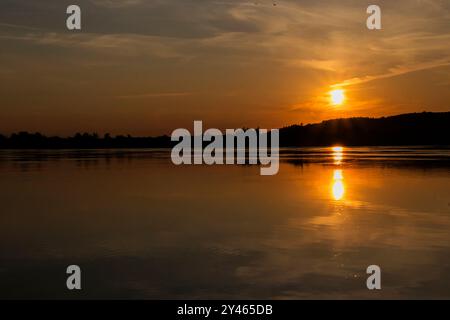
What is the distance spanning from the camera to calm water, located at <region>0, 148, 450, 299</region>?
9.44 m

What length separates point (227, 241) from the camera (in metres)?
13.0

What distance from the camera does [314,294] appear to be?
8945mm

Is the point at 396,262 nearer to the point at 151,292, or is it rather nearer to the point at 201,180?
the point at 151,292

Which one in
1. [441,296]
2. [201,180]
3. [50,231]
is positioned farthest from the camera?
[201,180]

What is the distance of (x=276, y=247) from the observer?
485 inches

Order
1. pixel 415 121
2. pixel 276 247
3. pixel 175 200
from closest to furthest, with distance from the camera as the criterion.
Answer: pixel 276 247, pixel 175 200, pixel 415 121

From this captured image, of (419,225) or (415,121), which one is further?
(415,121)

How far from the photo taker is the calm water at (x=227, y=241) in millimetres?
9437
